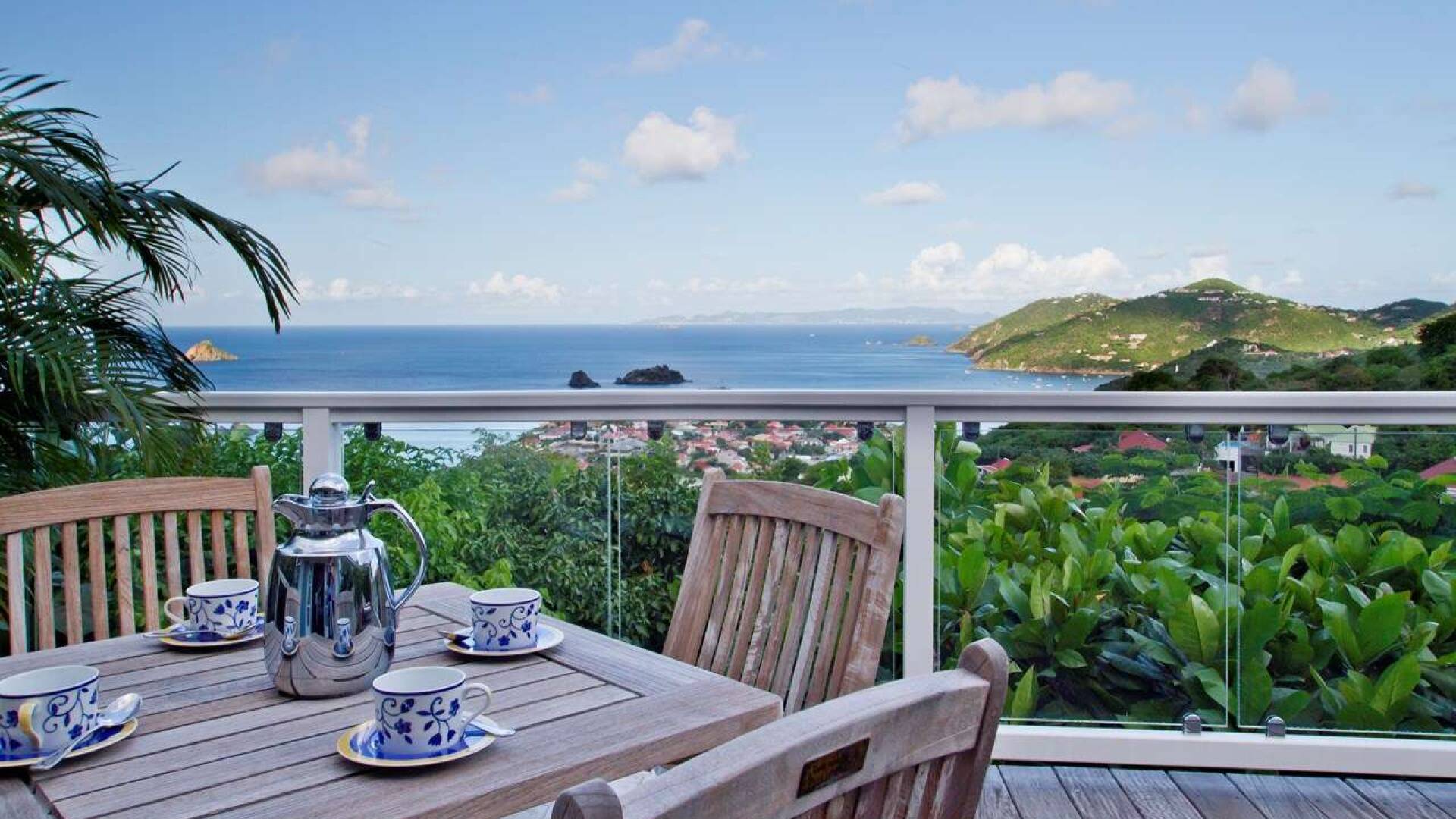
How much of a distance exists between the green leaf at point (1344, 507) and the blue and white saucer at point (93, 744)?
2576mm

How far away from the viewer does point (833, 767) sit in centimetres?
62

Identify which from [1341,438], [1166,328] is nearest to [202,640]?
[1341,438]

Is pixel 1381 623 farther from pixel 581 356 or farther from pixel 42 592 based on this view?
pixel 581 356

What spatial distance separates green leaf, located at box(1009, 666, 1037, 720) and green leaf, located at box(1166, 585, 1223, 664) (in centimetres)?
35

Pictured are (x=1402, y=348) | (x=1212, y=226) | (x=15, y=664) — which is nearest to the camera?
(x=15, y=664)

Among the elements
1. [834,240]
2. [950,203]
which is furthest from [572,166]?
[950,203]

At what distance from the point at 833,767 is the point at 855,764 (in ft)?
0.07

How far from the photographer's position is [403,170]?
22.6 metres

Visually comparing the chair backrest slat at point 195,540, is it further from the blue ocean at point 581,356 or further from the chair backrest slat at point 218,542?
the blue ocean at point 581,356

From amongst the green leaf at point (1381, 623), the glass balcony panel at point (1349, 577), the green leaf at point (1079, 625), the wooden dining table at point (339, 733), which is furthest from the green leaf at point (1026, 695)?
the wooden dining table at point (339, 733)

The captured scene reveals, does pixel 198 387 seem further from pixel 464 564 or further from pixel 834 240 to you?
pixel 834 240

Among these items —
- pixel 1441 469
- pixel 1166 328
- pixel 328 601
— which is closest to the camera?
pixel 328 601

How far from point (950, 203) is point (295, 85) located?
1291 centimetres

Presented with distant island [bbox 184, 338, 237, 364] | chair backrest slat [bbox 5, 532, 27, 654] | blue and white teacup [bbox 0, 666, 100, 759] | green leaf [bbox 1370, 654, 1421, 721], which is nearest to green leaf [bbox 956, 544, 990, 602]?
green leaf [bbox 1370, 654, 1421, 721]
